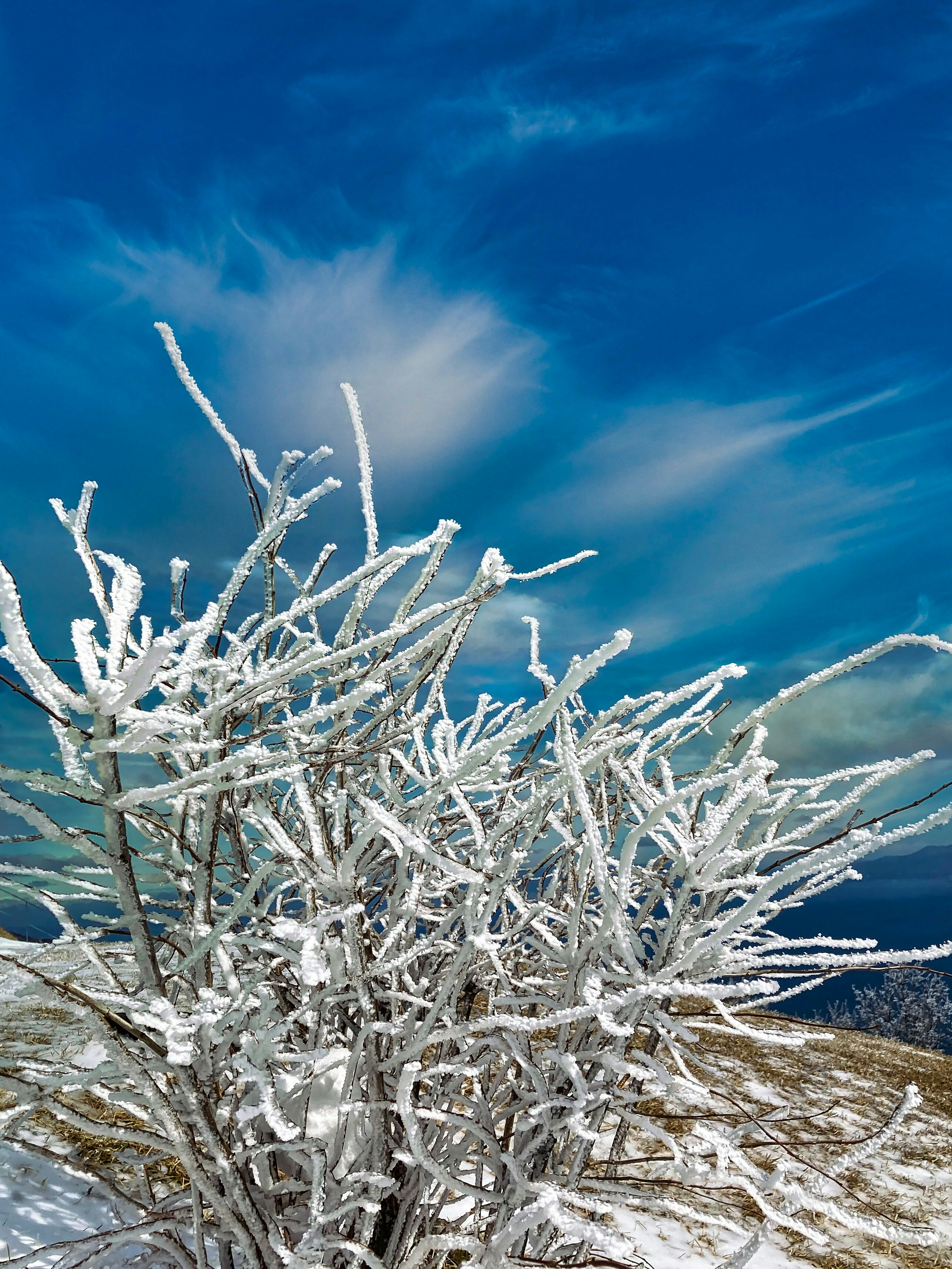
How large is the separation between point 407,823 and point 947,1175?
220 inches

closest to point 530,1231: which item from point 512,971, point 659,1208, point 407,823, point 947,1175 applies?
point 659,1208

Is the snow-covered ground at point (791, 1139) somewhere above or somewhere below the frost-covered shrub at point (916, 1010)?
above

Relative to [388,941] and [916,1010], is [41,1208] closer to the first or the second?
[388,941]

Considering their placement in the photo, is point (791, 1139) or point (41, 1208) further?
point (41, 1208)

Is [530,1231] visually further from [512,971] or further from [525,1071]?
[512,971]

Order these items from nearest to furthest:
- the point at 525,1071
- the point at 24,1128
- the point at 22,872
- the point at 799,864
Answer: the point at 799,864, the point at 22,872, the point at 525,1071, the point at 24,1128

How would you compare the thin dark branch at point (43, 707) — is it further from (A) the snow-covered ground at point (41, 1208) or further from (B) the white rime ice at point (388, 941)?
(A) the snow-covered ground at point (41, 1208)

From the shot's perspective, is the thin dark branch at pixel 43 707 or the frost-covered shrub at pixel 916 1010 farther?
the frost-covered shrub at pixel 916 1010

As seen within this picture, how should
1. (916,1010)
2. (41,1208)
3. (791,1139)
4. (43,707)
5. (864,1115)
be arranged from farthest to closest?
1. (916,1010)
2. (864,1115)
3. (41,1208)
4. (791,1139)
5. (43,707)

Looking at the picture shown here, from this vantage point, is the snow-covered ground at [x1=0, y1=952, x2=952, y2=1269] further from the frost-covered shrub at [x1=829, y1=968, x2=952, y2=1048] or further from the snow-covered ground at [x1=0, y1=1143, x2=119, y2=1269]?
the frost-covered shrub at [x1=829, y1=968, x2=952, y2=1048]

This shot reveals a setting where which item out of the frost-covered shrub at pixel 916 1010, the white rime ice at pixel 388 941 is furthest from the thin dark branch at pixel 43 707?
the frost-covered shrub at pixel 916 1010

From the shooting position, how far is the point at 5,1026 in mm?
4258


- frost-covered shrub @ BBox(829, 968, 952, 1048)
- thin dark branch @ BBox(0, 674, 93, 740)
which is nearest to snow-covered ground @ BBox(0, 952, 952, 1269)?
thin dark branch @ BBox(0, 674, 93, 740)

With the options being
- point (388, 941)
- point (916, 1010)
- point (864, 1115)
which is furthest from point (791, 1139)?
point (916, 1010)
